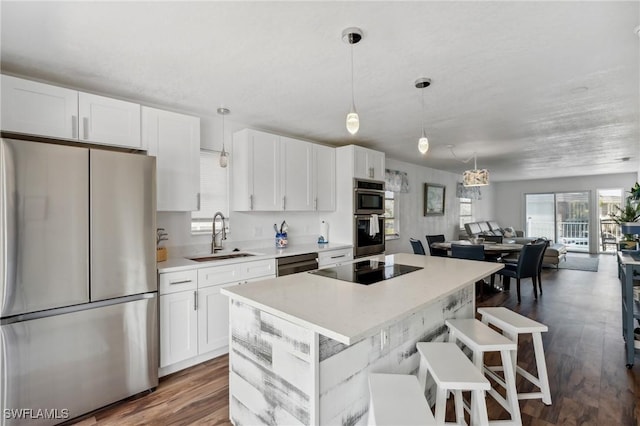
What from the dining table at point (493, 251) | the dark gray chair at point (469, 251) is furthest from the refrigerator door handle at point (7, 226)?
the dining table at point (493, 251)

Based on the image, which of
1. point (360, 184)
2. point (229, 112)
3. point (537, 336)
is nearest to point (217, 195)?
point (229, 112)

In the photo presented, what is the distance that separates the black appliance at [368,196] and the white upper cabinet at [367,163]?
0.09 m

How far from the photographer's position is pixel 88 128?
2354 mm

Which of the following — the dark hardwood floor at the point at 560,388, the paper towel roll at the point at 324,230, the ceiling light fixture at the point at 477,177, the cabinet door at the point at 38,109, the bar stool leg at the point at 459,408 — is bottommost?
the dark hardwood floor at the point at 560,388

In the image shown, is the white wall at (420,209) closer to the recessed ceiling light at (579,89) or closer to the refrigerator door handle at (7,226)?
the recessed ceiling light at (579,89)

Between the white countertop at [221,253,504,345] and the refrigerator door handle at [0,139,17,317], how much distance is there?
1.28 metres

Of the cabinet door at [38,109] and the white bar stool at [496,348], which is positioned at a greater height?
the cabinet door at [38,109]

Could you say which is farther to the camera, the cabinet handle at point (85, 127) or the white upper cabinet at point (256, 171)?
the white upper cabinet at point (256, 171)

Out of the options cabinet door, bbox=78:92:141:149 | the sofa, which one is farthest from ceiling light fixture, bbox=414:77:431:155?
the sofa

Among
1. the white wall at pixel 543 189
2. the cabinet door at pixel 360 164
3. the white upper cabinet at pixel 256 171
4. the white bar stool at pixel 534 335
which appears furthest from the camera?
the white wall at pixel 543 189

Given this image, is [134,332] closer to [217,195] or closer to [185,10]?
[217,195]

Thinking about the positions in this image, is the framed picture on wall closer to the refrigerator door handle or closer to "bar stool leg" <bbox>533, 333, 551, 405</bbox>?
"bar stool leg" <bbox>533, 333, 551, 405</bbox>

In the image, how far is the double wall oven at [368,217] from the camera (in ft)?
13.9

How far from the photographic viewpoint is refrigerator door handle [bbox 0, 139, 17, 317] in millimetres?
1770
